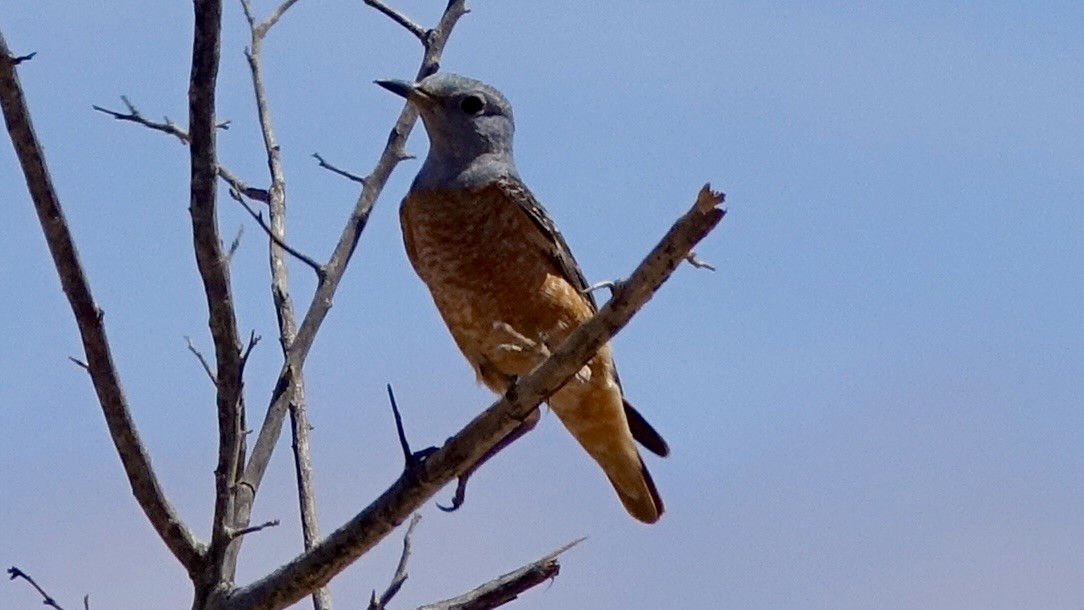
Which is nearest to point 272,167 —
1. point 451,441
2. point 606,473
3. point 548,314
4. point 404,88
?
point 404,88

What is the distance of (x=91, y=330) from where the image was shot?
Result: 4.41m

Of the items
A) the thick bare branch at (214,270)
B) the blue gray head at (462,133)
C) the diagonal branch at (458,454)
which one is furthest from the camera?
the blue gray head at (462,133)

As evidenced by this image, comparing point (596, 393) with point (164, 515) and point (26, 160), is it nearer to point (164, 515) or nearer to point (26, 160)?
point (164, 515)

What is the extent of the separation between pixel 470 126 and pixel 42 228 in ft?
12.6

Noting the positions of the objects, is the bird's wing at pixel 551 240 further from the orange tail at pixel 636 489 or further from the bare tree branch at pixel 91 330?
the bare tree branch at pixel 91 330

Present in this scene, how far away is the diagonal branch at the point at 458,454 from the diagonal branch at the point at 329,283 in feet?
1.22

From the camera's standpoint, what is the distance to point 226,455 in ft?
14.9

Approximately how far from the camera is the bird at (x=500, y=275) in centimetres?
711

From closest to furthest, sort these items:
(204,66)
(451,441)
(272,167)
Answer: (204,66), (451,441), (272,167)

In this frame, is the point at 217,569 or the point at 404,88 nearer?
the point at 217,569

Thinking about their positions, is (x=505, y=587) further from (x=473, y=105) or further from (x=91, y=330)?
(x=473, y=105)

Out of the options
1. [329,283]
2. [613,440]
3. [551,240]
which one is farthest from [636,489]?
[329,283]

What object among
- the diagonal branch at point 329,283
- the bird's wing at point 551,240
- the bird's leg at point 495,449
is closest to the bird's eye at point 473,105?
the bird's wing at point 551,240

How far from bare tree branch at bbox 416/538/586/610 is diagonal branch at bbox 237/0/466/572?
77 centimetres
